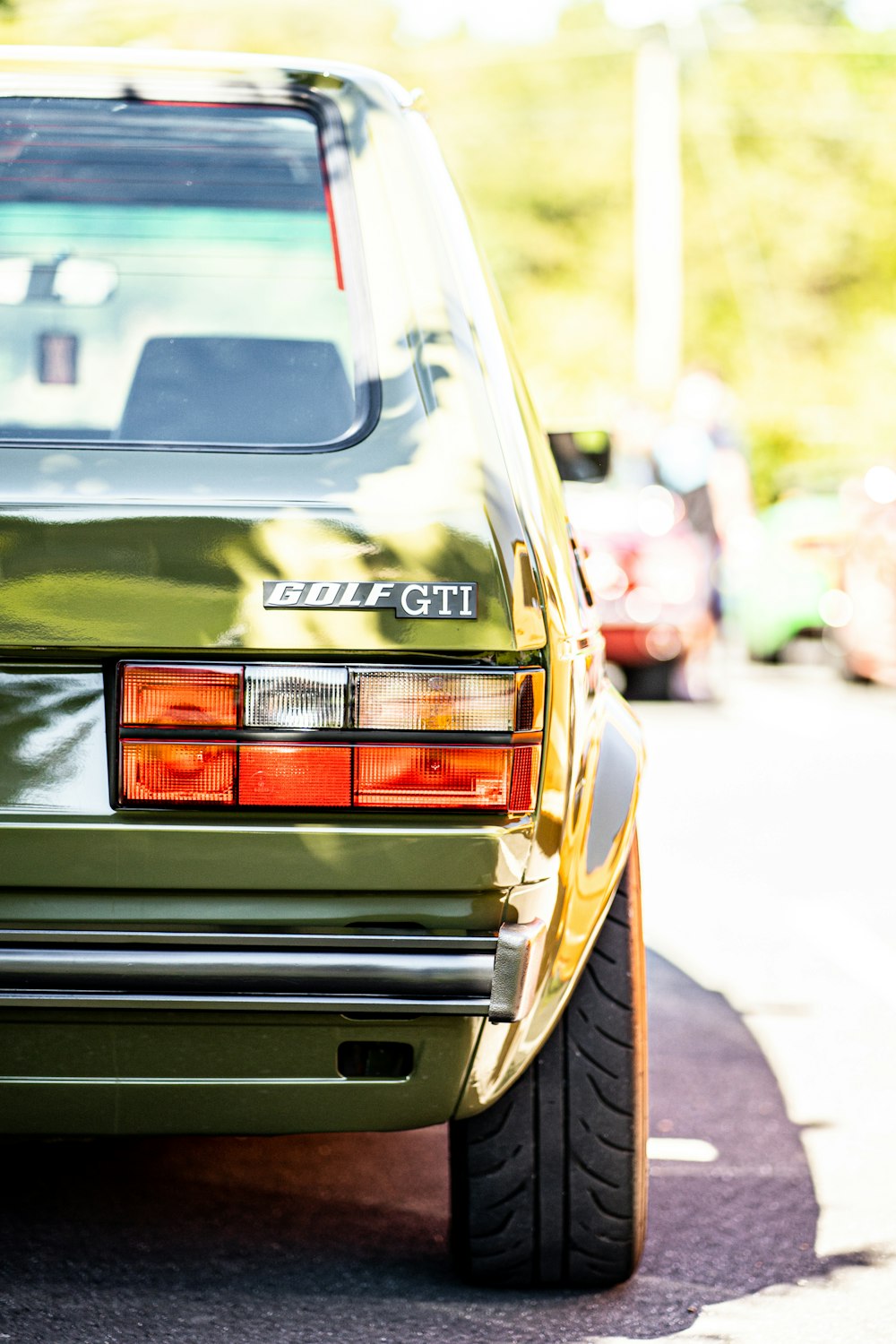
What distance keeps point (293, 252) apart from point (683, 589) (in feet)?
28.7

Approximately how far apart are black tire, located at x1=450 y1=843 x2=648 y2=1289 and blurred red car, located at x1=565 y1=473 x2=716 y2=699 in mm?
8218

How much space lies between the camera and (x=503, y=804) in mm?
2418

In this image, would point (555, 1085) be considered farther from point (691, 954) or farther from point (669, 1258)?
Answer: point (691, 954)

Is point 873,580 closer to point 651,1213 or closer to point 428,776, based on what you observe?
point 651,1213

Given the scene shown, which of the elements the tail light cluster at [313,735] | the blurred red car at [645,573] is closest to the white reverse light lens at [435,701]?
the tail light cluster at [313,735]

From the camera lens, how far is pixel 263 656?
2355mm

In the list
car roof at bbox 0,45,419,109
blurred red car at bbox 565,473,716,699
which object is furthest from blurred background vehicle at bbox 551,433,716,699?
car roof at bbox 0,45,419,109

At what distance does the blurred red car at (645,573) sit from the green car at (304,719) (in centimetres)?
843

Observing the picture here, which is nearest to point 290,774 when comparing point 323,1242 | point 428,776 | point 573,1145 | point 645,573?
point 428,776

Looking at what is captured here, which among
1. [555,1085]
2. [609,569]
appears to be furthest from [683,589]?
[555,1085]

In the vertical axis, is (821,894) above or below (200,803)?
below

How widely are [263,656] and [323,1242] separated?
1.26 m

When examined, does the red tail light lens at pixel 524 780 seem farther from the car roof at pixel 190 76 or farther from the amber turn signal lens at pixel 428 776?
the car roof at pixel 190 76

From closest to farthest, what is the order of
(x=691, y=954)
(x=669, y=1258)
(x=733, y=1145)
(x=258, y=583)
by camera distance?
(x=258, y=583) < (x=669, y=1258) < (x=733, y=1145) < (x=691, y=954)
